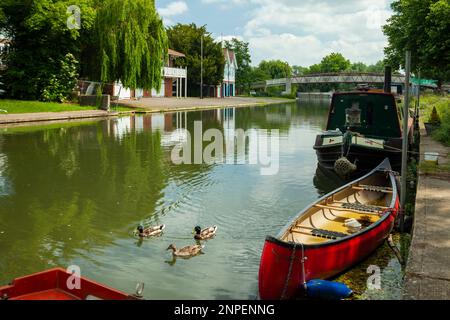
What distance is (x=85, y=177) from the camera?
53.7 ft

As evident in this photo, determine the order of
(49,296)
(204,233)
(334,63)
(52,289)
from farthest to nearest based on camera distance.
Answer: (334,63) → (204,233) → (52,289) → (49,296)

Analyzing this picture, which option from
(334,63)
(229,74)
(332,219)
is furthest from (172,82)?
(334,63)

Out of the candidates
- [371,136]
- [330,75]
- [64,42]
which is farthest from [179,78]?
[371,136]

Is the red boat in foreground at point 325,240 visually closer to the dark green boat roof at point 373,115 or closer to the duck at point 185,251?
the duck at point 185,251

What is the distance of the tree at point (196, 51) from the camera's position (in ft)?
253

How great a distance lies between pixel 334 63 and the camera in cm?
15488

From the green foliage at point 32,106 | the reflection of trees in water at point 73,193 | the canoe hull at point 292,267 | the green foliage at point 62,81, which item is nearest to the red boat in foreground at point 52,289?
the canoe hull at point 292,267

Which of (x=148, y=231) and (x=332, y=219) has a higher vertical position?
(x=332, y=219)

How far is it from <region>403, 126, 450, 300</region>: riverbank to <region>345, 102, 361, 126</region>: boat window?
511 cm

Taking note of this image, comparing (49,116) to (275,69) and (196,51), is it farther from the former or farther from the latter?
(275,69)

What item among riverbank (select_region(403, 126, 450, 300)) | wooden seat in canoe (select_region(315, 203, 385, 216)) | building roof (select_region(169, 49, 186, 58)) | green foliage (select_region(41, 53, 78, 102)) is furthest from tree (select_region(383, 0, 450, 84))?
building roof (select_region(169, 49, 186, 58))

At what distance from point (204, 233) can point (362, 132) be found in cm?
1011

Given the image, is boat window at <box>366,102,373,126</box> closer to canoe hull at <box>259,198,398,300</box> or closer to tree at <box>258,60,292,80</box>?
canoe hull at <box>259,198,398,300</box>
